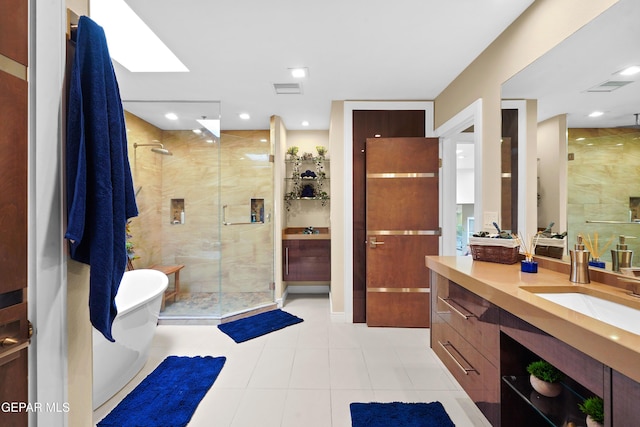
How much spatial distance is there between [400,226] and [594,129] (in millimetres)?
1801

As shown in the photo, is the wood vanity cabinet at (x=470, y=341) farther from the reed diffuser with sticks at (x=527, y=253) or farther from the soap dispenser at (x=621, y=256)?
the soap dispenser at (x=621, y=256)

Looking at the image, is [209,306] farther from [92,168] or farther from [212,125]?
[92,168]

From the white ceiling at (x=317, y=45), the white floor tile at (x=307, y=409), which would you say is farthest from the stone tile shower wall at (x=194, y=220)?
the white floor tile at (x=307, y=409)

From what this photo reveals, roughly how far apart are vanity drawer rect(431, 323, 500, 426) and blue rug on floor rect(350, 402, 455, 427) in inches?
12.1

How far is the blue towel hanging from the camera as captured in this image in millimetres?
938

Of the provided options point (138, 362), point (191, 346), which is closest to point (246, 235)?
point (191, 346)

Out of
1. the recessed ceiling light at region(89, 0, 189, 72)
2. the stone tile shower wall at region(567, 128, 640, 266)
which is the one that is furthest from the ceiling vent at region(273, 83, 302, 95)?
the stone tile shower wall at region(567, 128, 640, 266)

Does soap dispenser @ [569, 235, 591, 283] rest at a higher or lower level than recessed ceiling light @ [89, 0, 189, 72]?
lower

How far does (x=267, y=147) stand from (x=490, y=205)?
2820 mm

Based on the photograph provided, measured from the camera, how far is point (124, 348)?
1987 mm

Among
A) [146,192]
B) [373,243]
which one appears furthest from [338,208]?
[146,192]

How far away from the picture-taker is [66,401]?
0.95 m

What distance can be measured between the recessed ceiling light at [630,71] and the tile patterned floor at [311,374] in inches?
77.5

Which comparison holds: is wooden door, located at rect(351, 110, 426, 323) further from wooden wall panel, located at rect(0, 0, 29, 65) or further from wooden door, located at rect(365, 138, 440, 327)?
wooden wall panel, located at rect(0, 0, 29, 65)
